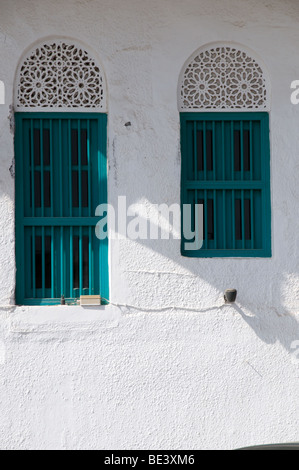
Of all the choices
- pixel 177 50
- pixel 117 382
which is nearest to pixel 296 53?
pixel 177 50

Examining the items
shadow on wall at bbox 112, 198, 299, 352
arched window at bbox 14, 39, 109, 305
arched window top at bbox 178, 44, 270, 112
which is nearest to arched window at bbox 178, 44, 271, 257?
arched window top at bbox 178, 44, 270, 112

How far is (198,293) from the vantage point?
5.43 meters

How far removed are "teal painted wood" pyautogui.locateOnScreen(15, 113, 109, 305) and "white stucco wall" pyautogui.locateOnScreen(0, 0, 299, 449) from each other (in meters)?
0.11

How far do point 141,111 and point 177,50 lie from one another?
514 mm

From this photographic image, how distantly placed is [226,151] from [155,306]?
1.24 m

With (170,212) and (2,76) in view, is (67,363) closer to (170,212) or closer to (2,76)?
(170,212)

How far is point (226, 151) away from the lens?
5574 millimetres

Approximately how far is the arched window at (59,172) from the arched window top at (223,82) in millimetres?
637

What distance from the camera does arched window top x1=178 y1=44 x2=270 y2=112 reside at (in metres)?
5.53
